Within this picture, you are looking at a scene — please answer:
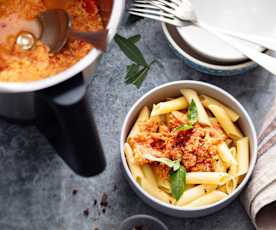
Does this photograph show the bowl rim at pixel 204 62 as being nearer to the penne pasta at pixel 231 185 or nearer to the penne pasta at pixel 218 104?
the penne pasta at pixel 218 104

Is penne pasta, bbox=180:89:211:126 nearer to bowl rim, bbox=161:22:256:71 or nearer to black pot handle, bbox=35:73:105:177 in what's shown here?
bowl rim, bbox=161:22:256:71

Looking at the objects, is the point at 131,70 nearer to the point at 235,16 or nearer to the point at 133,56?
the point at 133,56

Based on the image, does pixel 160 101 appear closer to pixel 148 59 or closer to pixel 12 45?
pixel 148 59

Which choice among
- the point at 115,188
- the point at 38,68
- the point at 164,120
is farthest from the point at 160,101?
the point at 38,68

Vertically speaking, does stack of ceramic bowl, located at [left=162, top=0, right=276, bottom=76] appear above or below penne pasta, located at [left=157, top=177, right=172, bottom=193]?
above

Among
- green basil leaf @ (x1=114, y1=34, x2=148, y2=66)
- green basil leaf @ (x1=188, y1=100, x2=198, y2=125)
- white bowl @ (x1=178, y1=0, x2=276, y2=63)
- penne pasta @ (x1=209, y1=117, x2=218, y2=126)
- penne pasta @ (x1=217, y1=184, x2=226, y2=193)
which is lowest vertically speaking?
penne pasta @ (x1=217, y1=184, x2=226, y2=193)

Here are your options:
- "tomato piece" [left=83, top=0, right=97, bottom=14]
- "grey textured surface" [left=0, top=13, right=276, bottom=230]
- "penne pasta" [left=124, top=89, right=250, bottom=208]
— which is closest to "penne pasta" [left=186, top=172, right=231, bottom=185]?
"penne pasta" [left=124, top=89, right=250, bottom=208]

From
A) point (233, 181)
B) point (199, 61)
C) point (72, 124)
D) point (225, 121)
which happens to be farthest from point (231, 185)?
point (72, 124)
